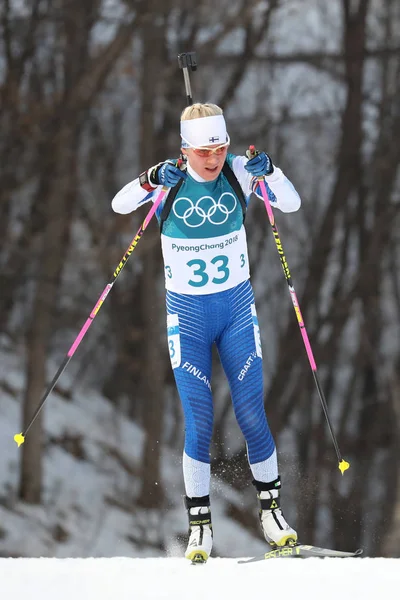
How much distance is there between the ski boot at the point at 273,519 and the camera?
5293 mm

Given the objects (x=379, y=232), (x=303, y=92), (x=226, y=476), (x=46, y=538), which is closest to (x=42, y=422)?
(x=46, y=538)

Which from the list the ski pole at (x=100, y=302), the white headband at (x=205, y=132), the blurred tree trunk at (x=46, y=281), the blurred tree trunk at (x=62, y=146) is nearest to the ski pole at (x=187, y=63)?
the white headband at (x=205, y=132)

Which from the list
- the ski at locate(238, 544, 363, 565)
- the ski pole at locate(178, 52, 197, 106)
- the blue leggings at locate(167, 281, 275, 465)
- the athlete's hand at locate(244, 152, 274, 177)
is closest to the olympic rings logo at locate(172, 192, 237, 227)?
the athlete's hand at locate(244, 152, 274, 177)

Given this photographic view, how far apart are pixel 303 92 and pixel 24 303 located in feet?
20.5

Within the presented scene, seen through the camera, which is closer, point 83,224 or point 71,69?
point 71,69

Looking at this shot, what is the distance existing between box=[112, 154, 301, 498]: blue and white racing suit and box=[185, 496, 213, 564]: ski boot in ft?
0.18

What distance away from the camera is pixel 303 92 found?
1823 cm

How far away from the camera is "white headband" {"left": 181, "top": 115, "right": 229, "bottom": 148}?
203 inches

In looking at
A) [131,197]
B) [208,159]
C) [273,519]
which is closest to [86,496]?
[273,519]

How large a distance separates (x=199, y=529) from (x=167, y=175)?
1880mm
